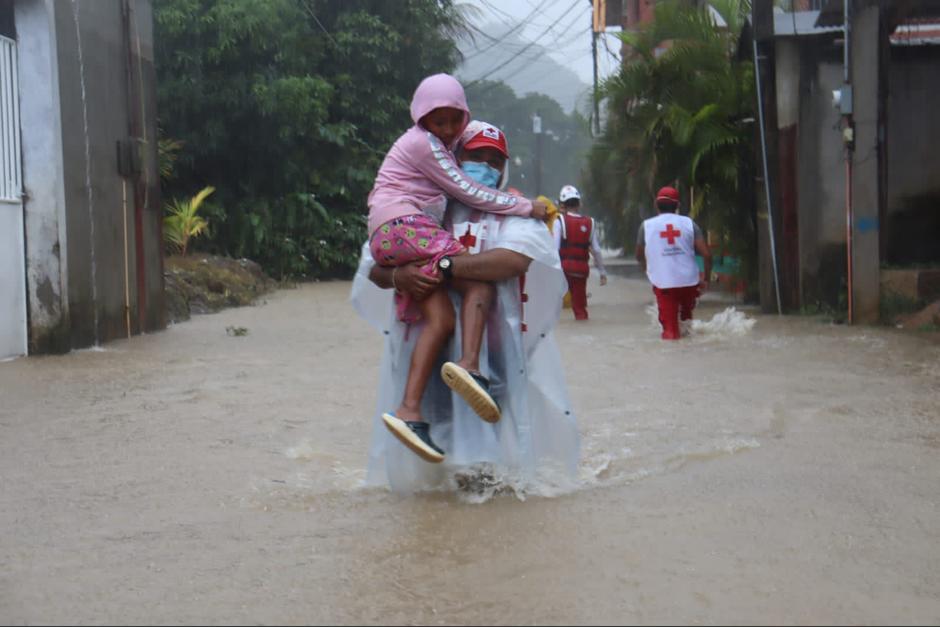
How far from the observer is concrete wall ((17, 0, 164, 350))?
11195mm

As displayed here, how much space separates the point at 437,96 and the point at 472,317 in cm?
90

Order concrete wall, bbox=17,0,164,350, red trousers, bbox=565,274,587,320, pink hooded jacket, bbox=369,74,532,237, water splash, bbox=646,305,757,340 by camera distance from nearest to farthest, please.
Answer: pink hooded jacket, bbox=369,74,532,237
concrete wall, bbox=17,0,164,350
water splash, bbox=646,305,757,340
red trousers, bbox=565,274,587,320

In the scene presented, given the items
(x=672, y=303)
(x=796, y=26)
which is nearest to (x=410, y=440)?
(x=672, y=303)

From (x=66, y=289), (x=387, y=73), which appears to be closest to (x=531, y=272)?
(x=66, y=289)

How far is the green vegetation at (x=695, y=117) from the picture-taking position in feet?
53.4

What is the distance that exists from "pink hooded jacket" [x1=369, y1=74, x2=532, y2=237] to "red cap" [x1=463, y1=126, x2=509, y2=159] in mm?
132

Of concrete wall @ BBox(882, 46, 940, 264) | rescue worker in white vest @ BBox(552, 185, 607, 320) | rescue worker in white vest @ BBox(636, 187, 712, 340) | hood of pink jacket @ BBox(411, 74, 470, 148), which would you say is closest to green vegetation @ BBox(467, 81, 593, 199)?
concrete wall @ BBox(882, 46, 940, 264)

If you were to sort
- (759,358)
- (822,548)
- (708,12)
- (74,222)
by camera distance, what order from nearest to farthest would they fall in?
1. (822,548)
2. (759,358)
3. (74,222)
4. (708,12)

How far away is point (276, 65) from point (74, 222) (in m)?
15.7

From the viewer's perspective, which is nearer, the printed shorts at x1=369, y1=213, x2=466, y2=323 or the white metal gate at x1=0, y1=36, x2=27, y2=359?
the printed shorts at x1=369, y1=213, x2=466, y2=323

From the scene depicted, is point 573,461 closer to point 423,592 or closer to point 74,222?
point 423,592

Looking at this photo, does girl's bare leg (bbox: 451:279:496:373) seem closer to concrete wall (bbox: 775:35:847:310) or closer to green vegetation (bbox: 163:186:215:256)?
concrete wall (bbox: 775:35:847:310)

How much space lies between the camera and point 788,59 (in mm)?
14523

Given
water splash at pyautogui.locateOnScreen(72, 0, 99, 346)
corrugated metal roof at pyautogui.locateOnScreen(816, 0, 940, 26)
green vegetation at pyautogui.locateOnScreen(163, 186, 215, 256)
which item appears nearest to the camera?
water splash at pyautogui.locateOnScreen(72, 0, 99, 346)
